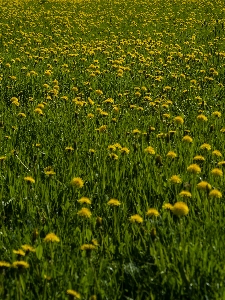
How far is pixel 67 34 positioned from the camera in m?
10.9

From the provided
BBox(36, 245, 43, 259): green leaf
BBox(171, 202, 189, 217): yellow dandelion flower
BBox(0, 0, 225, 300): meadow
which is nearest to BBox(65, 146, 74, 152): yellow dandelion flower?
BBox(0, 0, 225, 300): meadow

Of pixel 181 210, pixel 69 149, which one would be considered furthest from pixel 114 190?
pixel 181 210

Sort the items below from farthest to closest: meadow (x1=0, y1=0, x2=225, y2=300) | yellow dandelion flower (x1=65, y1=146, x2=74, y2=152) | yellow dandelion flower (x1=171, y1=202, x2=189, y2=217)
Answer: yellow dandelion flower (x1=65, y1=146, x2=74, y2=152) < yellow dandelion flower (x1=171, y1=202, x2=189, y2=217) < meadow (x1=0, y1=0, x2=225, y2=300)

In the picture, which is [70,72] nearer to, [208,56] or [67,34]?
[208,56]

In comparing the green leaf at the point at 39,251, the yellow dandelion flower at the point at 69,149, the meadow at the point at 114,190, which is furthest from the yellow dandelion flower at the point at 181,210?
the yellow dandelion flower at the point at 69,149

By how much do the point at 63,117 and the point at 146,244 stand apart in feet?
8.29

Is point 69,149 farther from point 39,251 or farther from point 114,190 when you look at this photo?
point 39,251

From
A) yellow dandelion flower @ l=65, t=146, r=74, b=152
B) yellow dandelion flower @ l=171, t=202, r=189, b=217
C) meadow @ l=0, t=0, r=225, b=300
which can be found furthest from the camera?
yellow dandelion flower @ l=65, t=146, r=74, b=152

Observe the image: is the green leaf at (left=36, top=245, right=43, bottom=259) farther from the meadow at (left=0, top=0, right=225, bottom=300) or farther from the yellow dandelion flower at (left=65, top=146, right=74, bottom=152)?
the yellow dandelion flower at (left=65, top=146, right=74, bottom=152)

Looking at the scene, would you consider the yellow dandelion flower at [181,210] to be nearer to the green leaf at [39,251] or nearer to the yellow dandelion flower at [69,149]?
the green leaf at [39,251]

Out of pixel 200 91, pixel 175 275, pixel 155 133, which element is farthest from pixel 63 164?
pixel 200 91

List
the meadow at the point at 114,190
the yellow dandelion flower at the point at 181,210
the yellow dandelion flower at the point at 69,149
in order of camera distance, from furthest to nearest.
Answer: the yellow dandelion flower at the point at 69,149 < the yellow dandelion flower at the point at 181,210 < the meadow at the point at 114,190

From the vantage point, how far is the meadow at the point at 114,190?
7.25 ft

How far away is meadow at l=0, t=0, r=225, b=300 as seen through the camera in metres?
2.21
